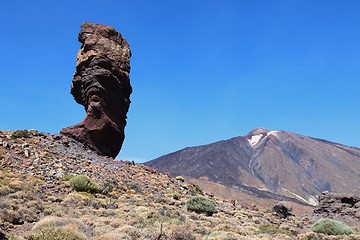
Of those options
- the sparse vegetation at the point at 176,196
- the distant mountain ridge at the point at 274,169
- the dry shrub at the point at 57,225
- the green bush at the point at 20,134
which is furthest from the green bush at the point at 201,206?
the distant mountain ridge at the point at 274,169

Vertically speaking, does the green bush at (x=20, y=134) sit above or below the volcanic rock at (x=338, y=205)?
above

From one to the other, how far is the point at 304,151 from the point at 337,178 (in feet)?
111

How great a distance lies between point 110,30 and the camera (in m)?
28.9

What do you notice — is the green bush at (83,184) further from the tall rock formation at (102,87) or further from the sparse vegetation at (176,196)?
the tall rock formation at (102,87)

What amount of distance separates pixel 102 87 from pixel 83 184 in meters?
9.41

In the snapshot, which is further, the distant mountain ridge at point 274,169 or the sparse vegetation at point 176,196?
the distant mountain ridge at point 274,169

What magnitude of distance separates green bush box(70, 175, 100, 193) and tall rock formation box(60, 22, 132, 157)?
268 inches

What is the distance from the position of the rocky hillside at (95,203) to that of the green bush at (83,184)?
0.06 meters

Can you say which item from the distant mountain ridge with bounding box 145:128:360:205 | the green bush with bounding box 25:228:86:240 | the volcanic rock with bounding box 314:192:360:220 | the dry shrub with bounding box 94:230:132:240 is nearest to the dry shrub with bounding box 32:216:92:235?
the dry shrub with bounding box 94:230:132:240

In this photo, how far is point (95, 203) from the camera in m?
17.2

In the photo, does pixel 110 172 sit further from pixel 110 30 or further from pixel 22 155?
pixel 110 30

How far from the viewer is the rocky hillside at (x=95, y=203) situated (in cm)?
1199

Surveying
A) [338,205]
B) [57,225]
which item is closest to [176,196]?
[57,225]

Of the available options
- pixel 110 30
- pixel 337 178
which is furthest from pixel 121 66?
pixel 337 178
